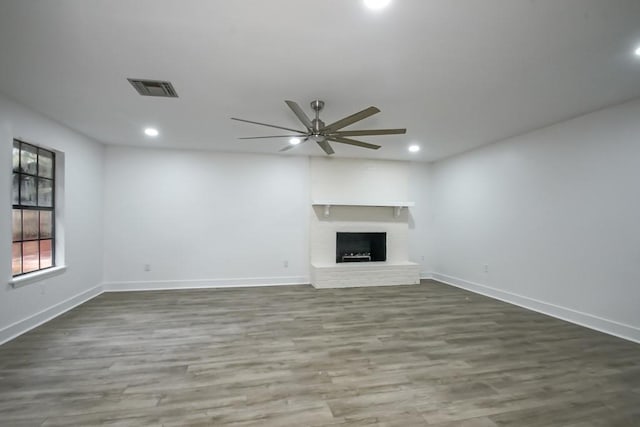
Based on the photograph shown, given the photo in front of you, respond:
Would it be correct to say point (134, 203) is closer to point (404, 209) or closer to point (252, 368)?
point (252, 368)

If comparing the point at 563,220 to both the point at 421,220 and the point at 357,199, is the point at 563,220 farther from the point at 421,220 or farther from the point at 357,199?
the point at 357,199

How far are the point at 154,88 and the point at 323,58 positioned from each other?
1.72 m

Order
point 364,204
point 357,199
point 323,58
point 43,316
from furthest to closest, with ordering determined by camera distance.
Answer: point 357,199
point 364,204
point 43,316
point 323,58

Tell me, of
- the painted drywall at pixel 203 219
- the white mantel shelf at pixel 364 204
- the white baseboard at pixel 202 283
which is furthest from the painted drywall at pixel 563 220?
the white baseboard at pixel 202 283

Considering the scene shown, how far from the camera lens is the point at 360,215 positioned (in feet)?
20.6

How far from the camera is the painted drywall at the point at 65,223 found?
10.3 ft

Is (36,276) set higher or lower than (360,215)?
lower

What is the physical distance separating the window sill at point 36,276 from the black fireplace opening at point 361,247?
4.41 m

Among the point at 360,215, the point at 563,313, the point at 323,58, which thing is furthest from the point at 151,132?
the point at 563,313

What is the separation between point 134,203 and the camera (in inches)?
210

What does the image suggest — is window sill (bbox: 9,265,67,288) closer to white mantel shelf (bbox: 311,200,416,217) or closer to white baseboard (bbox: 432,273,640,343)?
white mantel shelf (bbox: 311,200,416,217)

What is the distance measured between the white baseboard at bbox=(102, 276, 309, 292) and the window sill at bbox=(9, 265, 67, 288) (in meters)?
1.26

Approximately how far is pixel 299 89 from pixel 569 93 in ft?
8.92

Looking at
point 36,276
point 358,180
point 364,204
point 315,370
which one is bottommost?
point 315,370
